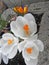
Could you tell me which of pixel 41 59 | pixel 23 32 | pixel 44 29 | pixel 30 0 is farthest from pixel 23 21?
pixel 30 0

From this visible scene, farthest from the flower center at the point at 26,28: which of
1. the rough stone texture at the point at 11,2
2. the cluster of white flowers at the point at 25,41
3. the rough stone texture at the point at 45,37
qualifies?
the rough stone texture at the point at 11,2

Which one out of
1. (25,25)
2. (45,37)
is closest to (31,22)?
(25,25)

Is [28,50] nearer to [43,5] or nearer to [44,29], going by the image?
[44,29]

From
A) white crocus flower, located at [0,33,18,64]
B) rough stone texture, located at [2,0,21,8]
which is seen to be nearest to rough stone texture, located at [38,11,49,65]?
white crocus flower, located at [0,33,18,64]

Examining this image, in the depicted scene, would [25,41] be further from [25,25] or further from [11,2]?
[11,2]

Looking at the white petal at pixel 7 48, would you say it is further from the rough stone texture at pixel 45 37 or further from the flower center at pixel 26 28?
the rough stone texture at pixel 45 37
